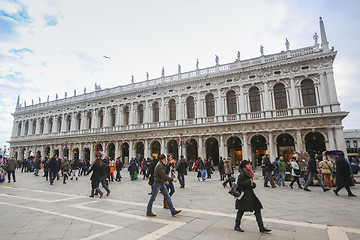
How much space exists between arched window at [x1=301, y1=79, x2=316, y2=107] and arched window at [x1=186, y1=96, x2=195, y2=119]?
12438 mm

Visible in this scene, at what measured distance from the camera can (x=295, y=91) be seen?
21.7 m

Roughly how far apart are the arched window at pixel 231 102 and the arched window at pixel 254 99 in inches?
76.3

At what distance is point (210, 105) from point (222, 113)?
214cm

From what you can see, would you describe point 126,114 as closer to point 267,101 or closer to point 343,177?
point 267,101

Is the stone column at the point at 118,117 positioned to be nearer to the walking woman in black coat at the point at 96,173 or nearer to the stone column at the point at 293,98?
the stone column at the point at 293,98

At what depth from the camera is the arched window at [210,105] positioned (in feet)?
84.9

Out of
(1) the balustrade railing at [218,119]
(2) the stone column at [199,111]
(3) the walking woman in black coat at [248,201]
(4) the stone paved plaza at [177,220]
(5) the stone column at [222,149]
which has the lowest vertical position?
(4) the stone paved plaza at [177,220]

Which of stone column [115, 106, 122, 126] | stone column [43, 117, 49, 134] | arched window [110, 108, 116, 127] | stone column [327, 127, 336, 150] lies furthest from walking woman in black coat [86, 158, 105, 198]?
stone column [43, 117, 49, 134]

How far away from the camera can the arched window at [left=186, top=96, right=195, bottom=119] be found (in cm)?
2709

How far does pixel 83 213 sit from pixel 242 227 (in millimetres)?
4314

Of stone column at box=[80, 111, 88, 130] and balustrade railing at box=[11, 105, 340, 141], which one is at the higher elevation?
stone column at box=[80, 111, 88, 130]

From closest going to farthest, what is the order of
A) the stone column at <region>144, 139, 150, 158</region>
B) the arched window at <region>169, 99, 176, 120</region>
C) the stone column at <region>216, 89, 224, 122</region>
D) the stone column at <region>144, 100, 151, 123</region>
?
the stone column at <region>216, 89, 224, 122</region> < the stone column at <region>144, 139, 150, 158</region> < the arched window at <region>169, 99, 176, 120</region> < the stone column at <region>144, 100, 151, 123</region>

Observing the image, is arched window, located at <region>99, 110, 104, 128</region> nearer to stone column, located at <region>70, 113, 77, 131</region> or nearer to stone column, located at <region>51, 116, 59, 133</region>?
stone column, located at <region>70, 113, 77, 131</region>

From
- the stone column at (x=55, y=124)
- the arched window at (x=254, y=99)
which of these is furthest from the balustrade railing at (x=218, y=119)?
the stone column at (x=55, y=124)
